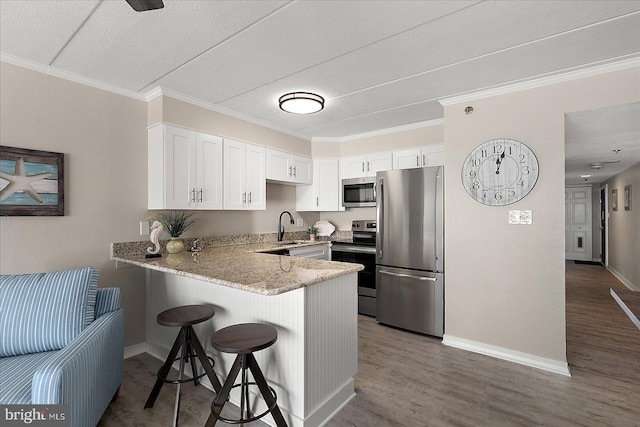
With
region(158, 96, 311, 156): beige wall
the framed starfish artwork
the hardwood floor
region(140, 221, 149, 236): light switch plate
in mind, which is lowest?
the hardwood floor

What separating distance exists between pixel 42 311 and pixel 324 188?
131 inches

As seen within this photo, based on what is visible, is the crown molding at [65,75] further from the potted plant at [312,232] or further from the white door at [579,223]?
the white door at [579,223]

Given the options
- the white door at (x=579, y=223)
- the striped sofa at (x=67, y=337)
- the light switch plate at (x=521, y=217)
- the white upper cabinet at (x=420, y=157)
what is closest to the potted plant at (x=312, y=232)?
the white upper cabinet at (x=420, y=157)

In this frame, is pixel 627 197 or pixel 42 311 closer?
pixel 42 311

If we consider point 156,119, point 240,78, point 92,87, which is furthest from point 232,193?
point 92,87

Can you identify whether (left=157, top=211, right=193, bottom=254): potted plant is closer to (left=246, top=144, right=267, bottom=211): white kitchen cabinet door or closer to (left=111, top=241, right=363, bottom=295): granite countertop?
(left=111, top=241, right=363, bottom=295): granite countertop

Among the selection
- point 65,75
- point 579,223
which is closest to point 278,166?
point 65,75

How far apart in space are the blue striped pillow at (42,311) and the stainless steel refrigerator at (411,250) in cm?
277

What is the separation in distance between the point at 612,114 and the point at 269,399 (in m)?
3.37

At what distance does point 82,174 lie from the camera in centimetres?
258

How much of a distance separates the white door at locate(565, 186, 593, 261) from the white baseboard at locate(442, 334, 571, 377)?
7.54 metres

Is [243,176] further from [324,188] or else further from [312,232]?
[312,232]

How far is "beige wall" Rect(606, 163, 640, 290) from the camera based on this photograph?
16.2ft

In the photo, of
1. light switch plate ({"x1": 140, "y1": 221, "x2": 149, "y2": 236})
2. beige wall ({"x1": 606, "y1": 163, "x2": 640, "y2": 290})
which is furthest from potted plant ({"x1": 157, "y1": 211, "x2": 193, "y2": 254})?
beige wall ({"x1": 606, "y1": 163, "x2": 640, "y2": 290})
